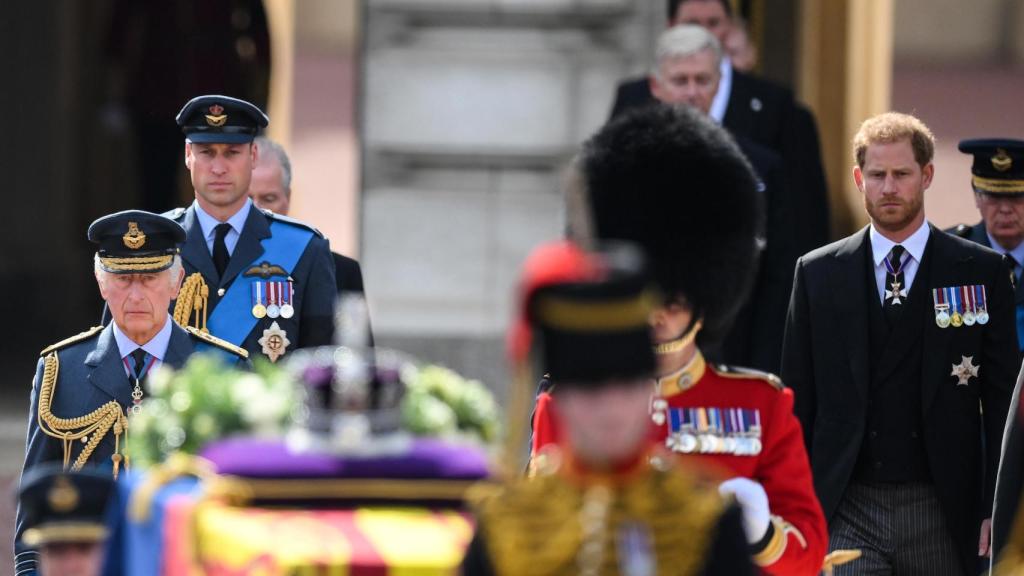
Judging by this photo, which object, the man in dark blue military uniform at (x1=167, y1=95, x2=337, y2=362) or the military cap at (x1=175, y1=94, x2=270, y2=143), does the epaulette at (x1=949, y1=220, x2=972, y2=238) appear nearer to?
the man in dark blue military uniform at (x1=167, y1=95, x2=337, y2=362)

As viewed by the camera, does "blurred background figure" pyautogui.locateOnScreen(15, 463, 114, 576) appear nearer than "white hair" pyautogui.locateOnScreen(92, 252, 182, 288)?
Yes

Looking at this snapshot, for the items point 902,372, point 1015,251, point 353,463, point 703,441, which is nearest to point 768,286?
point 1015,251

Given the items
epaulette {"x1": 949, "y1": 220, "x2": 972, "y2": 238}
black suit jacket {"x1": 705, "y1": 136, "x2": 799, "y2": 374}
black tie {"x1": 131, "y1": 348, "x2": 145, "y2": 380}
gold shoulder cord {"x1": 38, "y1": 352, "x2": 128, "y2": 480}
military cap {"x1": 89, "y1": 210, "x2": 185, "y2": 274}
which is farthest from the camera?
epaulette {"x1": 949, "y1": 220, "x2": 972, "y2": 238}

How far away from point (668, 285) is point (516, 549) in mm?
1400

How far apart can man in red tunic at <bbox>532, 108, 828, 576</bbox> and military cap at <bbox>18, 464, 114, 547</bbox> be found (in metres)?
0.88

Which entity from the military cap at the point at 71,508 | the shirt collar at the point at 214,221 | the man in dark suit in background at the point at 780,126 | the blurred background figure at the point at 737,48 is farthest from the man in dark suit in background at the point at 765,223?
the military cap at the point at 71,508

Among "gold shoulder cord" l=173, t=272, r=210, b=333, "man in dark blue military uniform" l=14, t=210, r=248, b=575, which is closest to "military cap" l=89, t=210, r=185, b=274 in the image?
"man in dark blue military uniform" l=14, t=210, r=248, b=575

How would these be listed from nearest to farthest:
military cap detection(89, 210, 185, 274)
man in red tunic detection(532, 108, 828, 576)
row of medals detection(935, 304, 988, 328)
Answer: man in red tunic detection(532, 108, 828, 576), military cap detection(89, 210, 185, 274), row of medals detection(935, 304, 988, 328)

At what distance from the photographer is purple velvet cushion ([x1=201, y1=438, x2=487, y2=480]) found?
12.2ft

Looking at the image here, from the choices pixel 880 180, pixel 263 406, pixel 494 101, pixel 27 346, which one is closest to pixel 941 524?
pixel 880 180

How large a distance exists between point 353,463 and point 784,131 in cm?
506

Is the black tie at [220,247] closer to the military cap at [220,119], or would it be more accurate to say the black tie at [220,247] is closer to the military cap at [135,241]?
the military cap at [220,119]

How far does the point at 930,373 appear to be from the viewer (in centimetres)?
662

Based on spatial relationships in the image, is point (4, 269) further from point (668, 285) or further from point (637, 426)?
point (637, 426)
